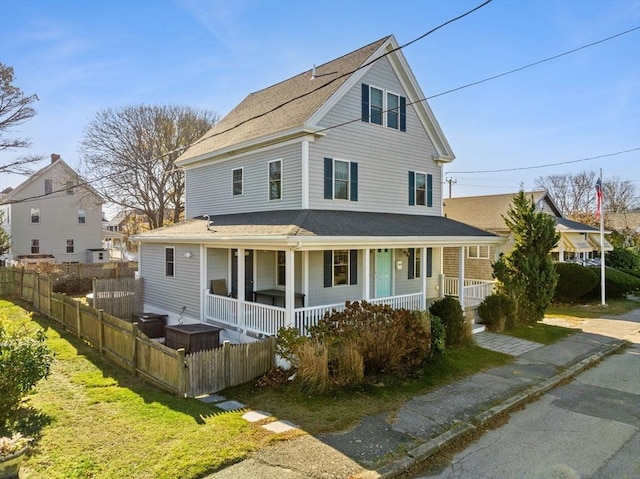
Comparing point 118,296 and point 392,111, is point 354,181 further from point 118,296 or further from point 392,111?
point 118,296

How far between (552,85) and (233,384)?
12893 mm

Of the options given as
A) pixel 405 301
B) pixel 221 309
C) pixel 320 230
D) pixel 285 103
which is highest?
pixel 285 103

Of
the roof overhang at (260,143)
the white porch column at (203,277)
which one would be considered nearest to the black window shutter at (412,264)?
the roof overhang at (260,143)

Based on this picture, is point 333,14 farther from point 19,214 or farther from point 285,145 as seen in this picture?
point 19,214

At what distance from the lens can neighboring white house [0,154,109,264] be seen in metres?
36.5

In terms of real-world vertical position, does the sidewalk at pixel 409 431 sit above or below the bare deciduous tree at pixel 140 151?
below

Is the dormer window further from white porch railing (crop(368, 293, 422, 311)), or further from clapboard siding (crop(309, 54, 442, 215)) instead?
white porch railing (crop(368, 293, 422, 311))

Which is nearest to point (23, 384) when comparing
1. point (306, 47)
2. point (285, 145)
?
point (285, 145)

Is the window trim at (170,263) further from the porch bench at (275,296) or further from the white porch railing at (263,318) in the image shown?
the white porch railing at (263,318)

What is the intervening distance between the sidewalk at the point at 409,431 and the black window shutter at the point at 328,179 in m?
6.90

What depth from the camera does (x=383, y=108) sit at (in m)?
15.5

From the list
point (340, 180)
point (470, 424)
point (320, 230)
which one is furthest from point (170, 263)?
A: point (470, 424)

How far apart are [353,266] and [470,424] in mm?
7512

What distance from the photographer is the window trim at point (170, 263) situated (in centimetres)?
1516
